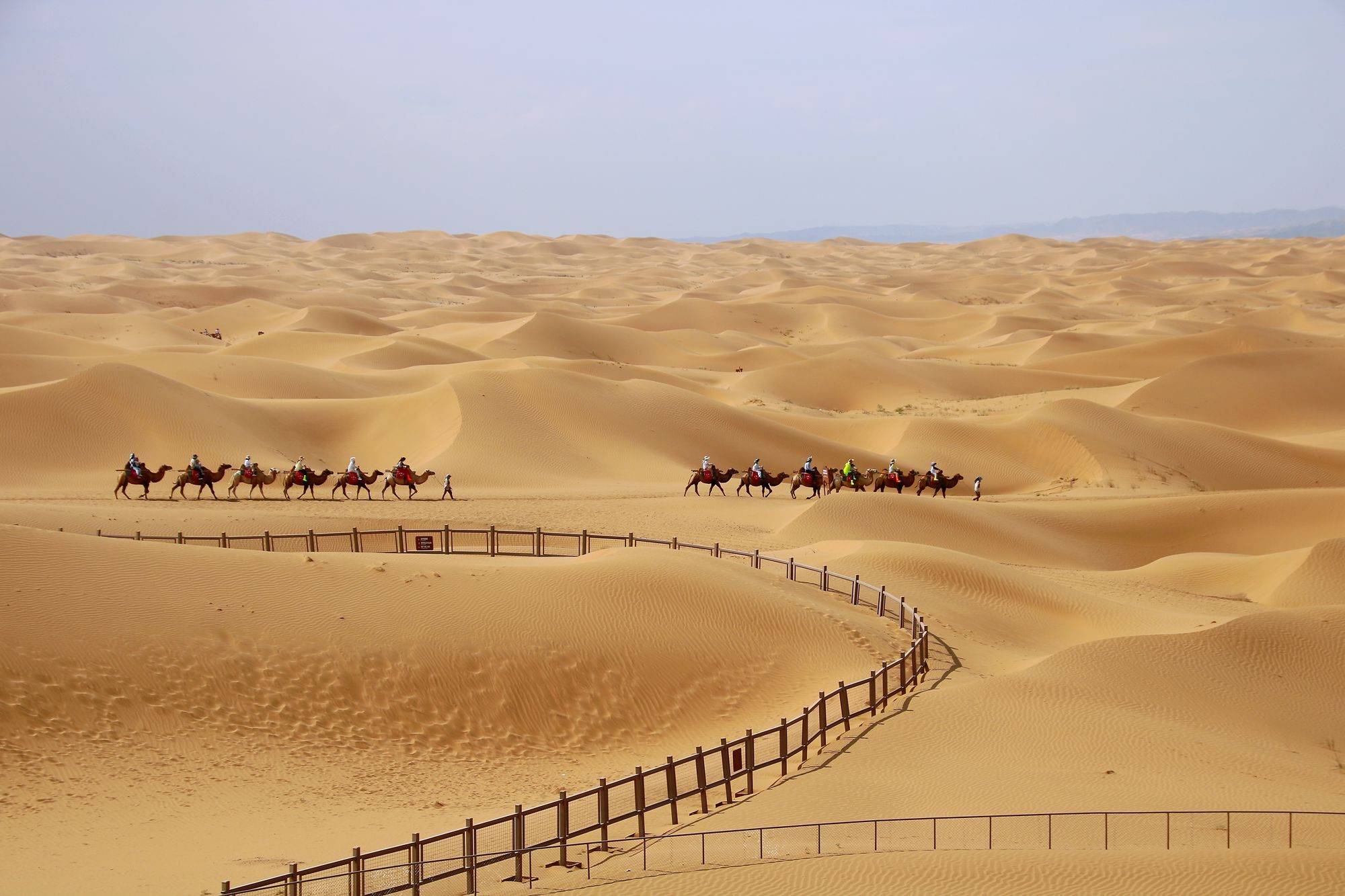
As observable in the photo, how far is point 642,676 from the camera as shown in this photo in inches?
743

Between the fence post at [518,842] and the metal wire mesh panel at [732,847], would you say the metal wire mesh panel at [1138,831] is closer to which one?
the metal wire mesh panel at [732,847]

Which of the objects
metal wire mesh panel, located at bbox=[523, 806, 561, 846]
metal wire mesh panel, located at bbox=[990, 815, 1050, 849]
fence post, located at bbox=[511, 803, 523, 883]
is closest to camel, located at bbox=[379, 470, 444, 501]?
metal wire mesh panel, located at bbox=[523, 806, 561, 846]

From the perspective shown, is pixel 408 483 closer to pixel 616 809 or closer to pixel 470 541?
pixel 470 541

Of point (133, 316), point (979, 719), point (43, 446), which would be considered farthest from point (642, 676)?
point (133, 316)

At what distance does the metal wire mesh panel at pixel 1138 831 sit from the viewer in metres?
12.3

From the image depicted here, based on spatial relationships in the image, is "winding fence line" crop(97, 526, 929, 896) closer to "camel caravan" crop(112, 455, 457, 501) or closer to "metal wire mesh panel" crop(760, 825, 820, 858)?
"metal wire mesh panel" crop(760, 825, 820, 858)

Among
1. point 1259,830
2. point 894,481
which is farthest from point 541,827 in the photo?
point 894,481

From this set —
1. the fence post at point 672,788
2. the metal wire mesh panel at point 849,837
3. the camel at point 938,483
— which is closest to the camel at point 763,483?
the camel at point 938,483

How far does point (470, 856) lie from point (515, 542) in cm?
1673

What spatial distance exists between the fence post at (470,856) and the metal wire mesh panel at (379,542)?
51.0 feet

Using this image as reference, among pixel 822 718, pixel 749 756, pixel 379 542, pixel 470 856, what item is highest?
pixel 379 542

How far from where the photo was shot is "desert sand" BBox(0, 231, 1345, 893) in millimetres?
13711

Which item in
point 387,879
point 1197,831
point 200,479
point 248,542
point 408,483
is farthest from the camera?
point 408,483

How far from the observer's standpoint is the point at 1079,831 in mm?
12578
